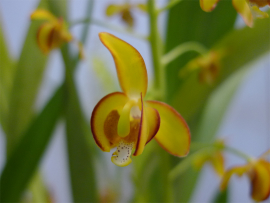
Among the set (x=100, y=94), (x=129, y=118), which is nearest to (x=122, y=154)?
(x=129, y=118)

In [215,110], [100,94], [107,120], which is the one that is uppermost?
[107,120]

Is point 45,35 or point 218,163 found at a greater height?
point 45,35

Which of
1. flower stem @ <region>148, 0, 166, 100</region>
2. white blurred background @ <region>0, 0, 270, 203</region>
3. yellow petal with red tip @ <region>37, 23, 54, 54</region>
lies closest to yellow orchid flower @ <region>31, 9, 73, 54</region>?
yellow petal with red tip @ <region>37, 23, 54, 54</region>

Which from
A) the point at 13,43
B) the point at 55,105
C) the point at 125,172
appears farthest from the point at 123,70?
the point at 13,43

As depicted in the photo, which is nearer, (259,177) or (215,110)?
(259,177)

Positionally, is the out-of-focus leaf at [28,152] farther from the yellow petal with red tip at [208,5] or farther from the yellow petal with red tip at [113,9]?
the yellow petal with red tip at [208,5]

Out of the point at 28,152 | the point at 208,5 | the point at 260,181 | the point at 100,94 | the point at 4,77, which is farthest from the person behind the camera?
the point at 100,94

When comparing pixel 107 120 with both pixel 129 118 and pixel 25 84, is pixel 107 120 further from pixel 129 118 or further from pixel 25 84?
pixel 25 84

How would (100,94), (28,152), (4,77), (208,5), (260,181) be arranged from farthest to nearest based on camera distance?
(100,94) < (4,77) < (28,152) < (260,181) < (208,5)
